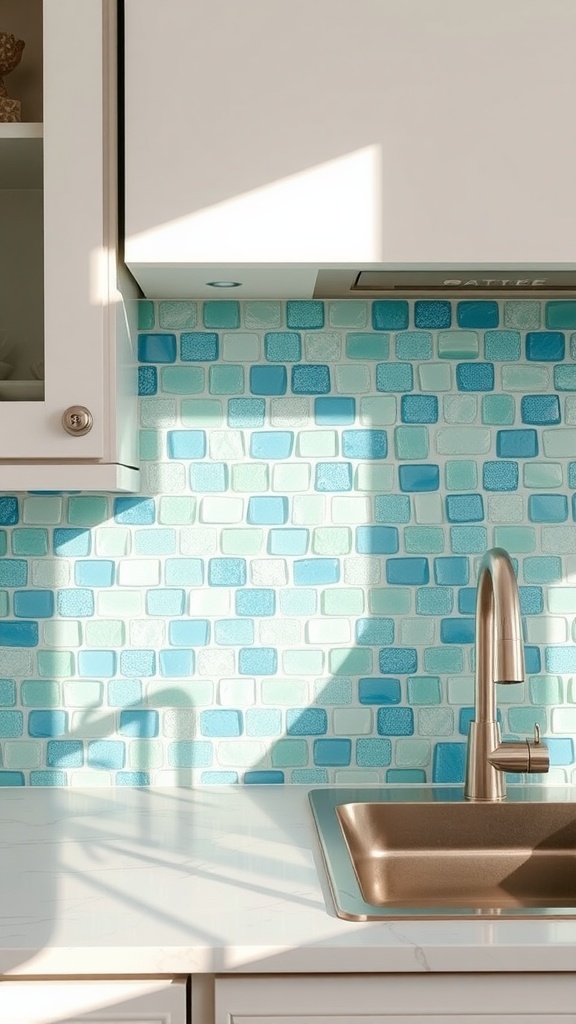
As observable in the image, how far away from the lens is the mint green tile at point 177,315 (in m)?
1.66

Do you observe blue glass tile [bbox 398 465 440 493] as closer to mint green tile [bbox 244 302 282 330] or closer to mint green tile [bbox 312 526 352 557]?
mint green tile [bbox 312 526 352 557]

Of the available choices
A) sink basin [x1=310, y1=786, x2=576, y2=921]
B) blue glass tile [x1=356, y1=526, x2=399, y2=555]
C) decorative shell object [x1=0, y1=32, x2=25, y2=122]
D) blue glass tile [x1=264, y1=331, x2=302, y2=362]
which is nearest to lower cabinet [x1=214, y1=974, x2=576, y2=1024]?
sink basin [x1=310, y1=786, x2=576, y2=921]

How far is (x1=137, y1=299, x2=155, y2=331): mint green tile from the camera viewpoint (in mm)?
1657

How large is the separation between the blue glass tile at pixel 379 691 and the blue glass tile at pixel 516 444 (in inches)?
16.1

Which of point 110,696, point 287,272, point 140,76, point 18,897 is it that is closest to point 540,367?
point 287,272

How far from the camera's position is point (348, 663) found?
1674 mm

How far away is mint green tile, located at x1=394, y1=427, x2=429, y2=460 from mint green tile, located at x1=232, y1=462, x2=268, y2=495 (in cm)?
22

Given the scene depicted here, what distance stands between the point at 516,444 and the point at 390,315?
0.29 metres

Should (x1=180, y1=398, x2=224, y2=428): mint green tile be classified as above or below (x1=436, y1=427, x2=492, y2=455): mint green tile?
above

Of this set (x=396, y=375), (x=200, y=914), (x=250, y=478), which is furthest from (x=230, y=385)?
(x=200, y=914)

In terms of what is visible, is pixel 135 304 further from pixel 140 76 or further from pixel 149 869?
pixel 149 869

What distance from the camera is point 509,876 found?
1.50 m

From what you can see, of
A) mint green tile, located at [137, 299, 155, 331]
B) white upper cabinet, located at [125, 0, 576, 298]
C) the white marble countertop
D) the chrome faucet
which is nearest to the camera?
the white marble countertop

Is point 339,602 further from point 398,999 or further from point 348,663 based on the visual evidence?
point 398,999
